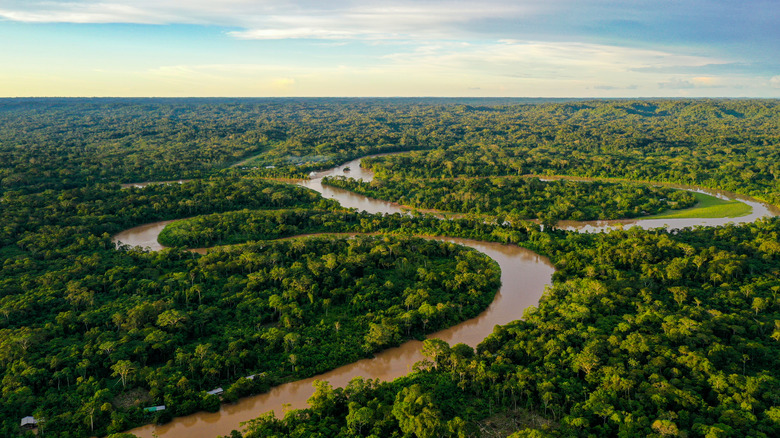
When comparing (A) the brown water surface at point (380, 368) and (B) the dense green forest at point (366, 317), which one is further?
(A) the brown water surface at point (380, 368)

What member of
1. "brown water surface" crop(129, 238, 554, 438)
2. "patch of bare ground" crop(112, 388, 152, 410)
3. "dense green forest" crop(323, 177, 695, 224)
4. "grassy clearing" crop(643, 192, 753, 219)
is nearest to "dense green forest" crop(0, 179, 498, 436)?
"patch of bare ground" crop(112, 388, 152, 410)

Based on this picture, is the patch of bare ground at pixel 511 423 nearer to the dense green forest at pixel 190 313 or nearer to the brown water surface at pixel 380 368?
the brown water surface at pixel 380 368

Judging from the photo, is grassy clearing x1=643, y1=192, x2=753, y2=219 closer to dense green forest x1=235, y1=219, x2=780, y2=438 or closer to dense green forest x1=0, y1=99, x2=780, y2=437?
dense green forest x1=0, y1=99, x2=780, y2=437

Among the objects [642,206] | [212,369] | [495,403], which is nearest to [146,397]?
[212,369]

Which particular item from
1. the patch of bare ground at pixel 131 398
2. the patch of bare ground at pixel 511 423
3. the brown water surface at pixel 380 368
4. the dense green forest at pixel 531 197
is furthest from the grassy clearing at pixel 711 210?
the patch of bare ground at pixel 131 398

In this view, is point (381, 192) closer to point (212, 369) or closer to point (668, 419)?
point (212, 369)

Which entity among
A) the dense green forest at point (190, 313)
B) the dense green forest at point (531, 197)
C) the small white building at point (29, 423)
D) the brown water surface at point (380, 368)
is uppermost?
the dense green forest at point (531, 197)
